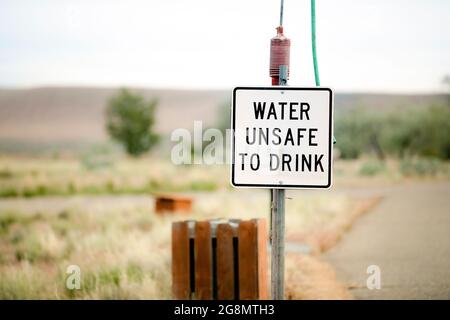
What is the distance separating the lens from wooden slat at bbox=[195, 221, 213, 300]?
7422mm

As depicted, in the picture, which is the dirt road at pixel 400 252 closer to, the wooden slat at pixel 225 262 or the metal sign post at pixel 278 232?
the wooden slat at pixel 225 262

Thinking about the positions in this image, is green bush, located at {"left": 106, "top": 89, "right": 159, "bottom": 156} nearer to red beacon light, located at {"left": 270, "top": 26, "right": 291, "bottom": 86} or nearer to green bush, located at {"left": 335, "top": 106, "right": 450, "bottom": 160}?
green bush, located at {"left": 335, "top": 106, "right": 450, "bottom": 160}

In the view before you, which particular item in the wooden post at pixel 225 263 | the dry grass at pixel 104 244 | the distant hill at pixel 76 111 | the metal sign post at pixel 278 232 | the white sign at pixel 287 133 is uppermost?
the distant hill at pixel 76 111

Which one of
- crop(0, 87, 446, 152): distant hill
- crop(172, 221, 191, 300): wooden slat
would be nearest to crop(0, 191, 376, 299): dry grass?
crop(172, 221, 191, 300): wooden slat

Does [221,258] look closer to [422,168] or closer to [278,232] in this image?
[278,232]

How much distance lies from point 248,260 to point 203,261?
1.44 ft

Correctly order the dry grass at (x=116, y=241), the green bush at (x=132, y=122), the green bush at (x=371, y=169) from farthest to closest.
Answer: the green bush at (x=132, y=122)
the green bush at (x=371, y=169)
the dry grass at (x=116, y=241)

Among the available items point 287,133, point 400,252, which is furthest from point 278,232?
point 400,252

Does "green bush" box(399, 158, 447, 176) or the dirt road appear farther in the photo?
"green bush" box(399, 158, 447, 176)

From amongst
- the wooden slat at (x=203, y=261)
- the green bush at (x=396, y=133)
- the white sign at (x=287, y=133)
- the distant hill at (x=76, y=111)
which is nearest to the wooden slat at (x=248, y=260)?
the wooden slat at (x=203, y=261)

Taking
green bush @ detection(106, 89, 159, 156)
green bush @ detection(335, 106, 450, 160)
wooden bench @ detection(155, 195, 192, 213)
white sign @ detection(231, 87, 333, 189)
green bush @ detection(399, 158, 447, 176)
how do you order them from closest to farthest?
white sign @ detection(231, 87, 333, 189) → wooden bench @ detection(155, 195, 192, 213) → green bush @ detection(399, 158, 447, 176) → green bush @ detection(335, 106, 450, 160) → green bush @ detection(106, 89, 159, 156)

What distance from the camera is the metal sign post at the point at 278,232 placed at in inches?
193

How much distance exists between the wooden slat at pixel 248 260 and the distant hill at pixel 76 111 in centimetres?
9591

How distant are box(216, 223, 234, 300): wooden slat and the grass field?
99 centimetres
